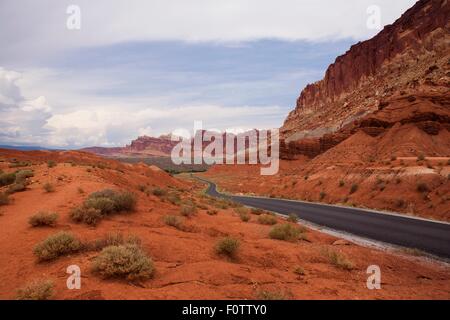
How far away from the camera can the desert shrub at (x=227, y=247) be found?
28.5 feet

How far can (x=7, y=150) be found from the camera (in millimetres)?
42469

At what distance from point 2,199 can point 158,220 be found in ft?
17.9

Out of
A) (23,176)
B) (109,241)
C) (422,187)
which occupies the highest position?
(23,176)

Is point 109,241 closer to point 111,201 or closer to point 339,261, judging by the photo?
point 111,201

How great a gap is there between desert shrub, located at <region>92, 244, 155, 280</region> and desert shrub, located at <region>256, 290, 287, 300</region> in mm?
2109

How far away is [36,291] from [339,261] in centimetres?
691

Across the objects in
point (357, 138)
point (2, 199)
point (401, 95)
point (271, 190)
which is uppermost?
point (401, 95)

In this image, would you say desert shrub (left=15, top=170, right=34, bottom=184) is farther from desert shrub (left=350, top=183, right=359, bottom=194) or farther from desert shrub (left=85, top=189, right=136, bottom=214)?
desert shrub (left=350, top=183, right=359, bottom=194)

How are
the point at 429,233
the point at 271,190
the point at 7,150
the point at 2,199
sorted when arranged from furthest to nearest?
the point at 271,190
the point at 7,150
the point at 429,233
the point at 2,199

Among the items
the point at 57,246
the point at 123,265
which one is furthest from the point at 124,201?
the point at 123,265

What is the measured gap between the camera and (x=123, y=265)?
6438 millimetres

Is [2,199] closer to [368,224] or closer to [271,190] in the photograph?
[368,224]

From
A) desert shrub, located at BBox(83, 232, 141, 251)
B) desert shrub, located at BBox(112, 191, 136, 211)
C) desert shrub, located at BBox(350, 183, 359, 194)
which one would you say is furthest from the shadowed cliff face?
desert shrub, located at BBox(83, 232, 141, 251)
